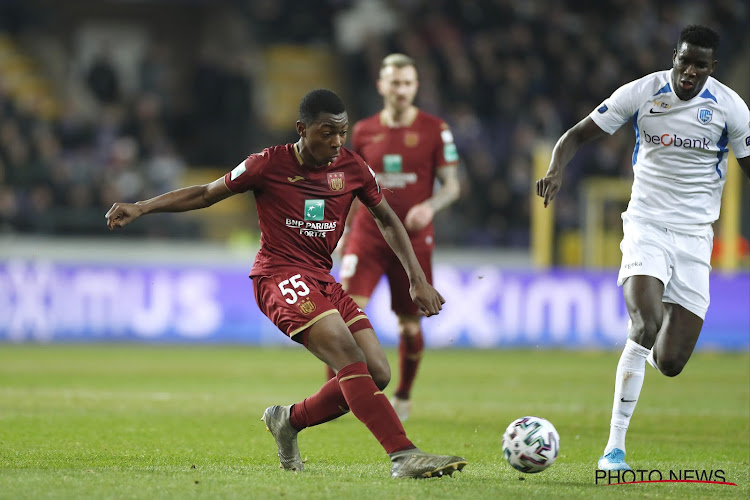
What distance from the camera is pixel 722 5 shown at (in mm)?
24828

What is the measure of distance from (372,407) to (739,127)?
2865mm

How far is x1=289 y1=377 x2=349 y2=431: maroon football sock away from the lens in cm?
611

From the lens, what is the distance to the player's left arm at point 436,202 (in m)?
8.86

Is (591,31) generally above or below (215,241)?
above

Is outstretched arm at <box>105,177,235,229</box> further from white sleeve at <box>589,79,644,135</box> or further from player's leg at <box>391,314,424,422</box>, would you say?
player's leg at <box>391,314,424,422</box>

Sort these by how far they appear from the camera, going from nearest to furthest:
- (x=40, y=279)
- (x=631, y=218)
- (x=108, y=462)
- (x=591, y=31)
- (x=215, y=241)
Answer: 1. (x=108, y=462)
2. (x=631, y=218)
3. (x=40, y=279)
4. (x=215, y=241)
5. (x=591, y=31)

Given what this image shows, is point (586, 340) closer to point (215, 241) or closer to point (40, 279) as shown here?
point (215, 241)

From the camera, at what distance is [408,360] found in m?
9.26

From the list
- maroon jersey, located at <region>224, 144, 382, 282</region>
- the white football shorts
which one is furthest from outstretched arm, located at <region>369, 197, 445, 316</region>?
the white football shorts

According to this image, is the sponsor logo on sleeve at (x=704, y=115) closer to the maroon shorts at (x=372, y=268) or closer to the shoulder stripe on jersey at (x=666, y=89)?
the shoulder stripe on jersey at (x=666, y=89)

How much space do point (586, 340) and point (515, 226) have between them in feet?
12.2

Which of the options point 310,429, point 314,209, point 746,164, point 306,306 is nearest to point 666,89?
point 746,164

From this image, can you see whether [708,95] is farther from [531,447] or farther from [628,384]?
[531,447]

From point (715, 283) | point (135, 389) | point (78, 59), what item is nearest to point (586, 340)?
point (715, 283)
